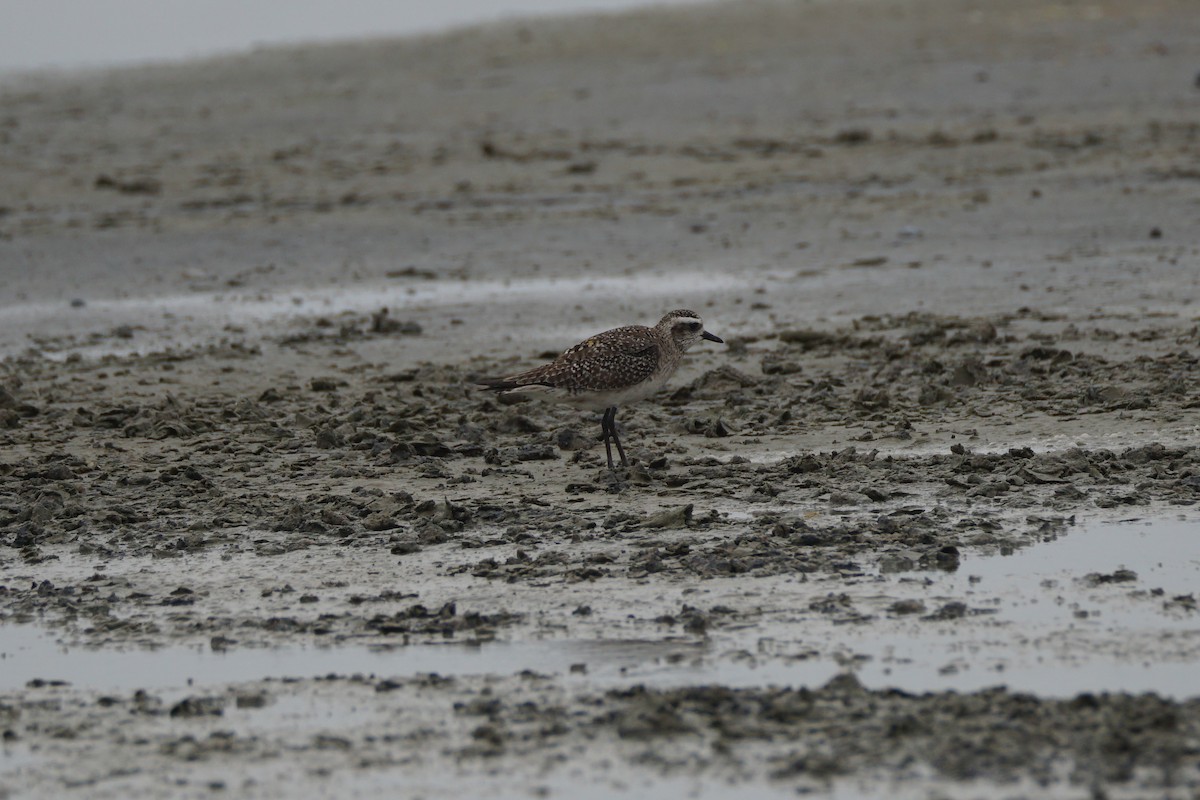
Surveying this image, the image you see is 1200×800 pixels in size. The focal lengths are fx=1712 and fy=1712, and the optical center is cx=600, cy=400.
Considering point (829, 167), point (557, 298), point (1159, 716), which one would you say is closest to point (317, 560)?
point (1159, 716)

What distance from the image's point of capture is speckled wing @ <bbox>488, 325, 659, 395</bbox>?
30.3 ft

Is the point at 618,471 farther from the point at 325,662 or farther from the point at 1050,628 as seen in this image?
the point at 1050,628

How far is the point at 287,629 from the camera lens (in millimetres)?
6895

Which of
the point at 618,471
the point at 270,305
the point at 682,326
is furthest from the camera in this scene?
the point at 270,305

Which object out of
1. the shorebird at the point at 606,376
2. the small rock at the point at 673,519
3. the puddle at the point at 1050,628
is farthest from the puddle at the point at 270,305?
the puddle at the point at 1050,628

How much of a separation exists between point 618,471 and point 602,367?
0.57 meters

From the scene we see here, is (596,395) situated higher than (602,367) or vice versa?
(602,367)

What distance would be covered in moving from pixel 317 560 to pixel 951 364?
4.96m

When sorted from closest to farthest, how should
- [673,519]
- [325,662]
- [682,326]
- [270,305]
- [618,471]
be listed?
[325,662]
[673,519]
[618,471]
[682,326]
[270,305]

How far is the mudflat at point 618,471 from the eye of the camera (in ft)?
18.5

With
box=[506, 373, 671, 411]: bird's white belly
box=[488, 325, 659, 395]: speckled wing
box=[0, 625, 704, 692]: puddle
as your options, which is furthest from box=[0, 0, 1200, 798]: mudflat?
box=[488, 325, 659, 395]: speckled wing

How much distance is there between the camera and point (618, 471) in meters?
9.20

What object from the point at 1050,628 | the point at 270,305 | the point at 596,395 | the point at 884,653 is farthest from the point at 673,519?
the point at 270,305

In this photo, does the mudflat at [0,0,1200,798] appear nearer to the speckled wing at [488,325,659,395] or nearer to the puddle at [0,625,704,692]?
the puddle at [0,625,704,692]
